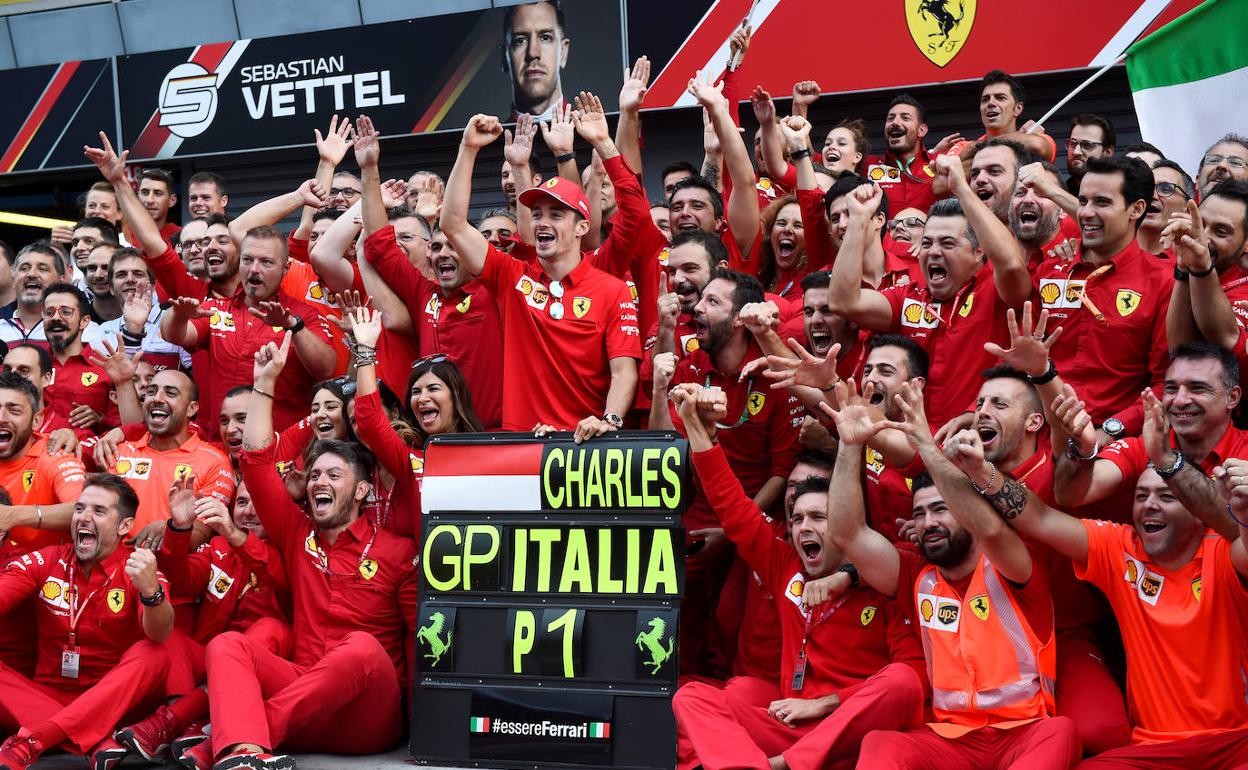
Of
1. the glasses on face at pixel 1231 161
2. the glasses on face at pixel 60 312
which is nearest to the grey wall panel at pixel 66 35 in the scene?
the glasses on face at pixel 60 312

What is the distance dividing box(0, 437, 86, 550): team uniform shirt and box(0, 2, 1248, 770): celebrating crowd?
0.02 meters

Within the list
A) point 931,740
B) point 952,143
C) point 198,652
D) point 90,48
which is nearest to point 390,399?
point 198,652

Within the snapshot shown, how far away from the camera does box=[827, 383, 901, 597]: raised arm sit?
18.9 ft

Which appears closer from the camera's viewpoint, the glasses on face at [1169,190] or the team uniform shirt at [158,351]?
the glasses on face at [1169,190]

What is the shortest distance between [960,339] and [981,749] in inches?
78.0

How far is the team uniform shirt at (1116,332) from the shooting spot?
20.3 feet

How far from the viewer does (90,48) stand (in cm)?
1655

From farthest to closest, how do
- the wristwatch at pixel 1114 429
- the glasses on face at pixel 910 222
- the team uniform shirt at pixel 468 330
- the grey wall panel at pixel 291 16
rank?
the grey wall panel at pixel 291 16
the glasses on face at pixel 910 222
the team uniform shirt at pixel 468 330
the wristwatch at pixel 1114 429

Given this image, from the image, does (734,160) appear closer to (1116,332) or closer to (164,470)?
(1116,332)

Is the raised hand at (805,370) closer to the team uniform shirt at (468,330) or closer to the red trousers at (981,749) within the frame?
the red trousers at (981,749)

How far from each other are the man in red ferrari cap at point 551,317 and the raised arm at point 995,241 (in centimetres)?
177

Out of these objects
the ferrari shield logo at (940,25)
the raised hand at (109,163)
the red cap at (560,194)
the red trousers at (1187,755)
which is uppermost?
the ferrari shield logo at (940,25)

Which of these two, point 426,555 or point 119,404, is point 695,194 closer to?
point 426,555

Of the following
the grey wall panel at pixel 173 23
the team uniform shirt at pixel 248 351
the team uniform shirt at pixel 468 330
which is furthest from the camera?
the grey wall panel at pixel 173 23
